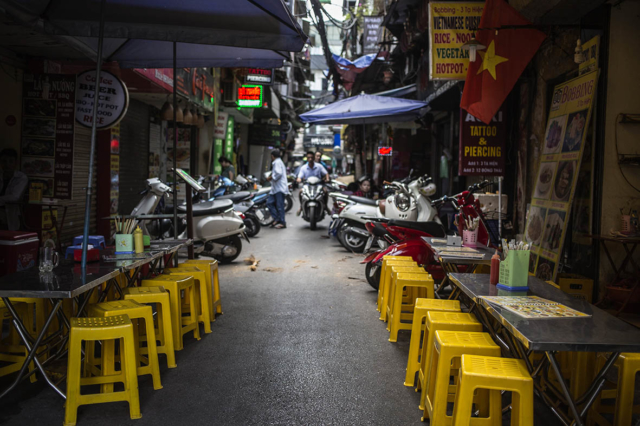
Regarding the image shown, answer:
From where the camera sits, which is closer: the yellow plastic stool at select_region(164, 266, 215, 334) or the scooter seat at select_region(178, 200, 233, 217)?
the yellow plastic stool at select_region(164, 266, 215, 334)

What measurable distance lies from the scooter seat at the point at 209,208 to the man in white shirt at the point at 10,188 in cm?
245

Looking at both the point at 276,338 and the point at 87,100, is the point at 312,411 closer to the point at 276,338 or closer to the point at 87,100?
the point at 276,338

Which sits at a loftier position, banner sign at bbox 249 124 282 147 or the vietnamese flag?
banner sign at bbox 249 124 282 147

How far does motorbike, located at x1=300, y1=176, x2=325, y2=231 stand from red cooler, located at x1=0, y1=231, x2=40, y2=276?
8.57m

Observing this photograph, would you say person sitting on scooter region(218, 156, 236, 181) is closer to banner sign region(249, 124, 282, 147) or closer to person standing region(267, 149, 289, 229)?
person standing region(267, 149, 289, 229)

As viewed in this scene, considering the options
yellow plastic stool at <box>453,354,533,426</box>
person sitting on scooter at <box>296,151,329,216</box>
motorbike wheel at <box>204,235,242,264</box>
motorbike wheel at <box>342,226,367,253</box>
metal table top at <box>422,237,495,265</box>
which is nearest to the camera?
yellow plastic stool at <box>453,354,533,426</box>

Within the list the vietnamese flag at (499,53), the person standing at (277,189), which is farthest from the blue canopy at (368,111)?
the vietnamese flag at (499,53)

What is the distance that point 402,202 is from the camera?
379 inches

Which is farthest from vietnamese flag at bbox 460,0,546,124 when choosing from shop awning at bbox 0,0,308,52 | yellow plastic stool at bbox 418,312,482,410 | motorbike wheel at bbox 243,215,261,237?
motorbike wheel at bbox 243,215,261,237

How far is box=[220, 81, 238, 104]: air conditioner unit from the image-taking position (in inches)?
781

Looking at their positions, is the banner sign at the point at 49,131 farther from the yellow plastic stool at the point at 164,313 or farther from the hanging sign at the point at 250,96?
the hanging sign at the point at 250,96

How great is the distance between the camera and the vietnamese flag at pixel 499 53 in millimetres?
6547

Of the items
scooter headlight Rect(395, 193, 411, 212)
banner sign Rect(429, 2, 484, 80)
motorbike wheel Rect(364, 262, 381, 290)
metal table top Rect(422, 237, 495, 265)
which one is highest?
banner sign Rect(429, 2, 484, 80)

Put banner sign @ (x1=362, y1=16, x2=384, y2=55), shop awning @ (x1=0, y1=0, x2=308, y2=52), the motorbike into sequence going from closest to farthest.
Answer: shop awning @ (x1=0, y1=0, x2=308, y2=52) → the motorbike → banner sign @ (x1=362, y1=16, x2=384, y2=55)
